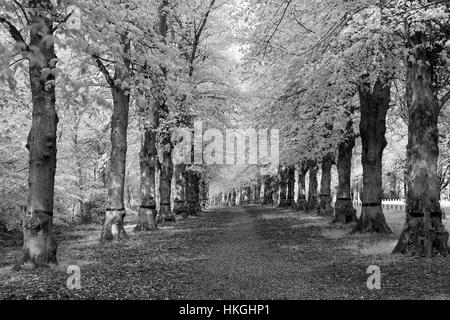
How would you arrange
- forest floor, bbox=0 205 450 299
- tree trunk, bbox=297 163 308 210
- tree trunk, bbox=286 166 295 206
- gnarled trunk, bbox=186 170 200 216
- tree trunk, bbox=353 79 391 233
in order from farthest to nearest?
1. tree trunk, bbox=286 166 295 206
2. tree trunk, bbox=297 163 308 210
3. gnarled trunk, bbox=186 170 200 216
4. tree trunk, bbox=353 79 391 233
5. forest floor, bbox=0 205 450 299

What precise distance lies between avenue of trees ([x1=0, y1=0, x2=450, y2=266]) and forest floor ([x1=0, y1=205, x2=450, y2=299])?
1583 mm

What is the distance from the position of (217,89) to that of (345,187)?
13.1 m

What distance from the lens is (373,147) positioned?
833 inches

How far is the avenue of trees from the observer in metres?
9.61

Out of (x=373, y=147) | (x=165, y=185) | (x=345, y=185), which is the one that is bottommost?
(x=165, y=185)

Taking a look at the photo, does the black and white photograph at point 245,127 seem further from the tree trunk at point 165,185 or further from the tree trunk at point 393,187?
the tree trunk at point 393,187

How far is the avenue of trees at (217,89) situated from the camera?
961cm

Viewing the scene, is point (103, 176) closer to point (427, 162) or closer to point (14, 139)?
point (14, 139)

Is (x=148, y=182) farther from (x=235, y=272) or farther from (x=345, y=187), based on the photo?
(x=235, y=272)

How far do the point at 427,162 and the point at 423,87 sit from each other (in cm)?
232

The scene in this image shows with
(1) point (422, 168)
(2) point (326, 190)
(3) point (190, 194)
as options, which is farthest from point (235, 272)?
(3) point (190, 194)

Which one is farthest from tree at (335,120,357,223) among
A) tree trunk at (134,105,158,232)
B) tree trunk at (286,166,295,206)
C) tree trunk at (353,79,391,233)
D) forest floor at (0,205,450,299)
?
tree trunk at (286,166,295,206)

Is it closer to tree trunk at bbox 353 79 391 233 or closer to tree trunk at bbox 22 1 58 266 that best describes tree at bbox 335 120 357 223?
tree trunk at bbox 353 79 391 233
